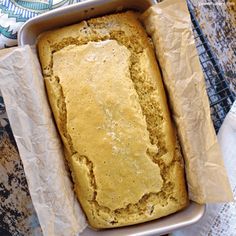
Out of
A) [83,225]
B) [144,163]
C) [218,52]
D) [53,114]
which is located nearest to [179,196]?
[144,163]

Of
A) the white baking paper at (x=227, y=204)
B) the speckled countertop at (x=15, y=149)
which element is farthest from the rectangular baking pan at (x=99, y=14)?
the speckled countertop at (x=15, y=149)

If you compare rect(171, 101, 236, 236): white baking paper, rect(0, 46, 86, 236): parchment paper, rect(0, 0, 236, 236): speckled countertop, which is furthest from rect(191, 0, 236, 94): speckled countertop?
rect(0, 46, 86, 236): parchment paper

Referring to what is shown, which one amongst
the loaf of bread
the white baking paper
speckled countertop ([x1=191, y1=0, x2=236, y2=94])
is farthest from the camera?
speckled countertop ([x1=191, y1=0, x2=236, y2=94])

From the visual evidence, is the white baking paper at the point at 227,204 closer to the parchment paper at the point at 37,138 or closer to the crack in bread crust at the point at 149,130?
the crack in bread crust at the point at 149,130

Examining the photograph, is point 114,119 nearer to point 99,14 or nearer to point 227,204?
point 99,14

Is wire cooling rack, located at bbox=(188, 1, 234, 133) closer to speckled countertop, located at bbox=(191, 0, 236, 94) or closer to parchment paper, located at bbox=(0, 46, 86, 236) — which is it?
speckled countertop, located at bbox=(191, 0, 236, 94)

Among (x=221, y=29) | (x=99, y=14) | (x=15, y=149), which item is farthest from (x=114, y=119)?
(x=221, y=29)

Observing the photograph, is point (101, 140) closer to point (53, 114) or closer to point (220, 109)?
point (53, 114)
